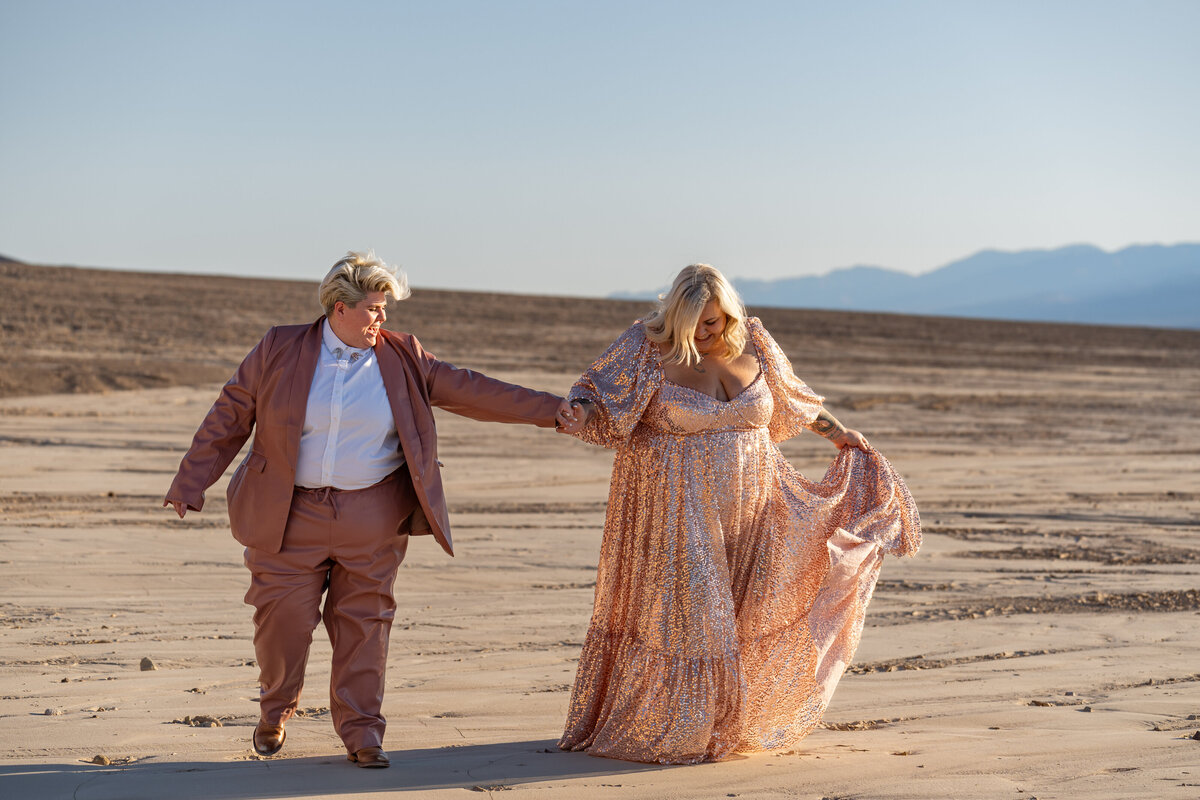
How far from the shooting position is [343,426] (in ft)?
12.4

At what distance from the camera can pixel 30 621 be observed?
5.51 m

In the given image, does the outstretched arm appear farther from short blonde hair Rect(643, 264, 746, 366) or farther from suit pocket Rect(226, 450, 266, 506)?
suit pocket Rect(226, 450, 266, 506)

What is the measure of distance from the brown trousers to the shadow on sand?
14cm

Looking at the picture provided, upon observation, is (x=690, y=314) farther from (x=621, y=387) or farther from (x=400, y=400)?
(x=400, y=400)

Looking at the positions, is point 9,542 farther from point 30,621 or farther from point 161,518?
point 30,621

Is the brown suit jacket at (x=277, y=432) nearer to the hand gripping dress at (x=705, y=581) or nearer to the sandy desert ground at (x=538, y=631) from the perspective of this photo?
the hand gripping dress at (x=705, y=581)

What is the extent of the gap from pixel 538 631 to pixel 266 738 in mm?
2103

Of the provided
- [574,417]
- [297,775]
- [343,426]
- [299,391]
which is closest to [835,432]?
[574,417]

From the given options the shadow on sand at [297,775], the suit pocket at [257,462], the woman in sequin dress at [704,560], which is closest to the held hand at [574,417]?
the woman in sequin dress at [704,560]

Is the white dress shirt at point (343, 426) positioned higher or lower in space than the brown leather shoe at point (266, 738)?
higher

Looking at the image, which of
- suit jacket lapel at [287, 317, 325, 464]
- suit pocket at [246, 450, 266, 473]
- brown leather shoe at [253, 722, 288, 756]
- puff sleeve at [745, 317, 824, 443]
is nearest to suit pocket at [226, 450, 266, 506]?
suit pocket at [246, 450, 266, 473]

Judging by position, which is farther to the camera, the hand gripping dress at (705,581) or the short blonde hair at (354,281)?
the hand gripping dress at (705,581)

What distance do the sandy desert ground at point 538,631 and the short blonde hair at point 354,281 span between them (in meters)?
1.47

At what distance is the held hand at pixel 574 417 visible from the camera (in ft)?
13.5
